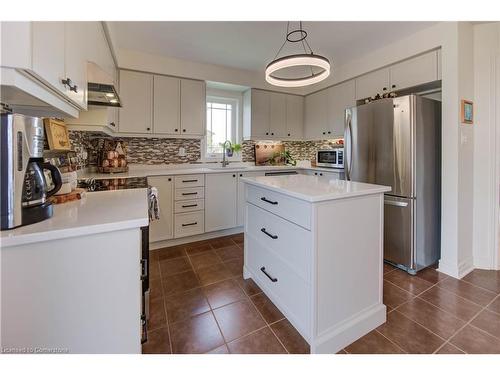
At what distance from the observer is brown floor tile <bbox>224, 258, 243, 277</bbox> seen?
7.57ft

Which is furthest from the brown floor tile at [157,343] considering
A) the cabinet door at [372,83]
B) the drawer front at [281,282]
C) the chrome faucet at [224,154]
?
the cabinet door at [372,83]

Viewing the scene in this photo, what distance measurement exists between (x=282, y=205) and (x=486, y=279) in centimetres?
214

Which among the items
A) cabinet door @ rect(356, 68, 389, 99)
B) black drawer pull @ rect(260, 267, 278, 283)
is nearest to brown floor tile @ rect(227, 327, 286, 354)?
black drawer pull @ rect(260, 267, 278, 283)

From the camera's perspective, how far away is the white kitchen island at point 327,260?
1312mm

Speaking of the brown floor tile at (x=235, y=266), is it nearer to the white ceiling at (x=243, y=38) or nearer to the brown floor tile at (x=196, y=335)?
the brown floor tile at (x=196, y=335)

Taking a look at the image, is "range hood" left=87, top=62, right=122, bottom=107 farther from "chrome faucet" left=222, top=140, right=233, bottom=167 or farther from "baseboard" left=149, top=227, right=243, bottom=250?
"chrome faucet" left=222, top=140, right=233, bottom=167

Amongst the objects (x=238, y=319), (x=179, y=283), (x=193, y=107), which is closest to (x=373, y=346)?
(x=238, y=319)

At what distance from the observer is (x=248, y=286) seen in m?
2.07

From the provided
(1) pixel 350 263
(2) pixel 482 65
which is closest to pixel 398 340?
(1) pixel 350 263

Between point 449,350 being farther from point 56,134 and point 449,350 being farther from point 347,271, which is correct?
point 56,134

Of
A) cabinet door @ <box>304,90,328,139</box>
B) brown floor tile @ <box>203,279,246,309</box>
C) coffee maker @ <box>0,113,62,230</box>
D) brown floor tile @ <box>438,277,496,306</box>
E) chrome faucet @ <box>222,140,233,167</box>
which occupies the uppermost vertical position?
cabinet door @ <box>304,90,328,139</box>

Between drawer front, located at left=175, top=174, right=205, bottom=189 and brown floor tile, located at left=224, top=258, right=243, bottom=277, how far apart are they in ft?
3.62
